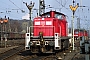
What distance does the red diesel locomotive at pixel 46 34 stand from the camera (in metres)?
15.8

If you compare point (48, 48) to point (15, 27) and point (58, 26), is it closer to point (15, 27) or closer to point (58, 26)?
point (58, 26)

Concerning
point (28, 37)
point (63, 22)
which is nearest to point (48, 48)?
point (28, 37)

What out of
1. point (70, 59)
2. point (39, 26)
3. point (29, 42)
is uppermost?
point (39, 26)

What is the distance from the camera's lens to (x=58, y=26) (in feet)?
59.4

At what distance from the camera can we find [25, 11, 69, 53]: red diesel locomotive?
15836 mm

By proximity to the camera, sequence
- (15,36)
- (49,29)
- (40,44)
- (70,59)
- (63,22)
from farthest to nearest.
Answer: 1. (15,36)
2. (63,22)
3. (49,29)
4. (40,44)
5. (70,59)

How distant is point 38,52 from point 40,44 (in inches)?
40.5

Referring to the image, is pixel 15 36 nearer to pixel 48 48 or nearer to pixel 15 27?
pixel 15 27

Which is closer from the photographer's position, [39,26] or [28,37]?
[28,37]

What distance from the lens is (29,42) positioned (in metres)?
15.9

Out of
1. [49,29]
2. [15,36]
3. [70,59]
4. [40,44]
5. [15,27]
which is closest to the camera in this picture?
[70,59]

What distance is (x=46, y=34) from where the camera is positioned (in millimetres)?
17281

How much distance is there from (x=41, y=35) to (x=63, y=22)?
4.40m

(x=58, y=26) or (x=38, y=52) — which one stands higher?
(x=58, y=26)
